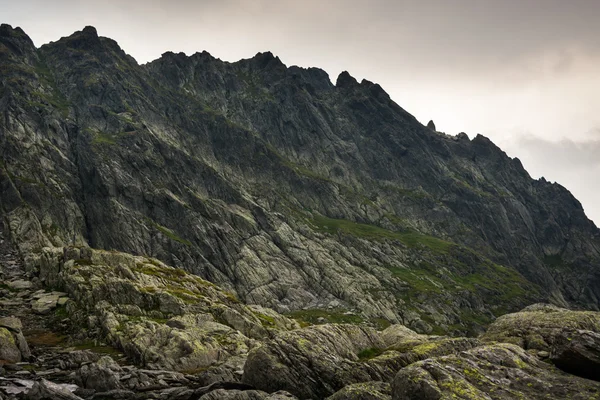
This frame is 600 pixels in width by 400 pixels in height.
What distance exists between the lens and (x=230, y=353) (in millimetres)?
61031

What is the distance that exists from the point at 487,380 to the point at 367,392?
8697mm

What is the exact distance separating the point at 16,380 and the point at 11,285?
213 ft

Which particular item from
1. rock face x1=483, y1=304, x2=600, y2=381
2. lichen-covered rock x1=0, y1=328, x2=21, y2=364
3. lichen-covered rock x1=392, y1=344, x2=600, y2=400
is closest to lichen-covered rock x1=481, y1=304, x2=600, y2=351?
rock face x1=483, y1=304, x2=600, y2=381

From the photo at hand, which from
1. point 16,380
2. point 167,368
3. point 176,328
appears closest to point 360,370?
point 167,368

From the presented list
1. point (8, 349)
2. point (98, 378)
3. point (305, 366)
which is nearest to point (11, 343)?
point (8, 349)

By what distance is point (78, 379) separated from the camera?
41.9 m

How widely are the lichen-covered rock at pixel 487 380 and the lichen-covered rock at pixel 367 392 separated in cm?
306

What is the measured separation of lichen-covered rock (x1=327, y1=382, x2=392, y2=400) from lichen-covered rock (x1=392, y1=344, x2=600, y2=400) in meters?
3.06

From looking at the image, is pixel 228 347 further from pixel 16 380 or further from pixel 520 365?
pixel 520 365

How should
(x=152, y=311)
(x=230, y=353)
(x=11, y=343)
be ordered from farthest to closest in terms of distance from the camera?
(x=152, y=311) → (x=230, y=353) → (x=11, y=343)

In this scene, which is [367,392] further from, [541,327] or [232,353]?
[232,353]

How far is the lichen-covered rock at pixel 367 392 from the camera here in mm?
28900

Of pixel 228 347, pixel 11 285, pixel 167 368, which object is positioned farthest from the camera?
pixel 11 285

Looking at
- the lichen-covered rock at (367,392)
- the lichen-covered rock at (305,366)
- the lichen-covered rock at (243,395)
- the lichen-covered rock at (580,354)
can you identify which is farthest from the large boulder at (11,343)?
the lichen-covered rock at (580,354)
